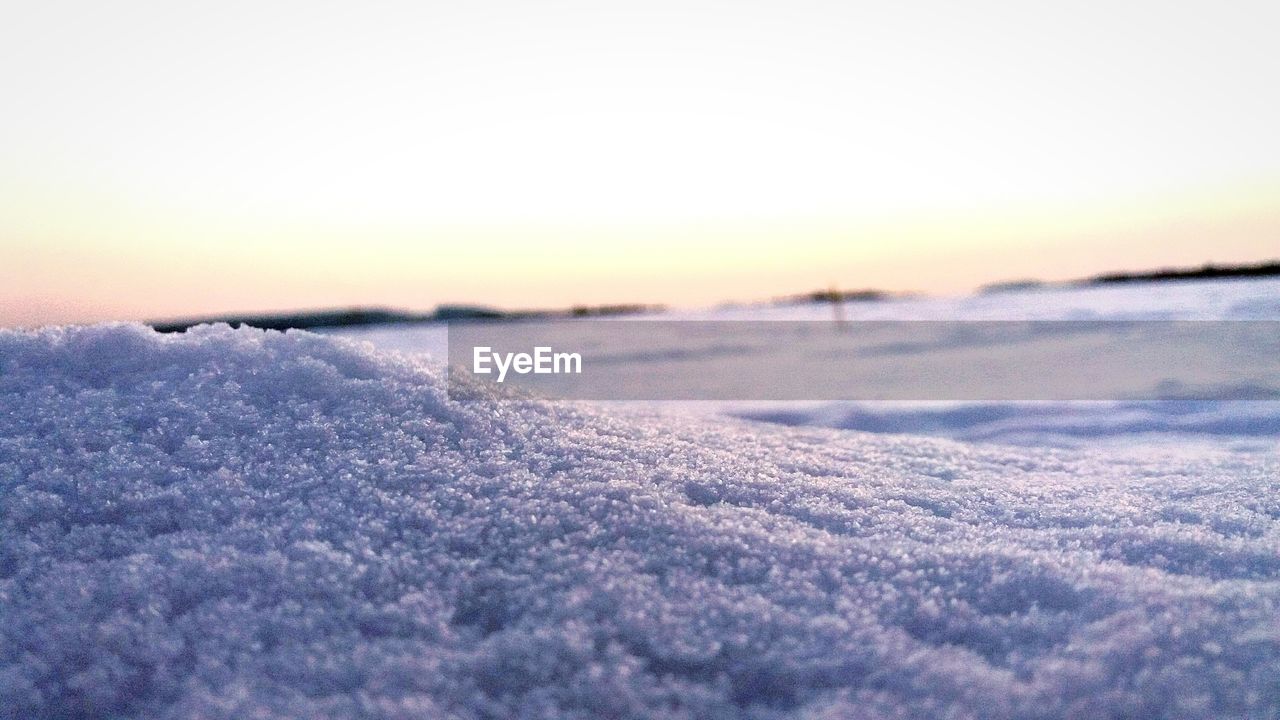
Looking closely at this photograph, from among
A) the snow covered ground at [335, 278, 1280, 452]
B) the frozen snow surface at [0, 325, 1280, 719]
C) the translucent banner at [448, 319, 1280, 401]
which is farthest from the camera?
the translucent banner at [448, 319, 1280, 401]

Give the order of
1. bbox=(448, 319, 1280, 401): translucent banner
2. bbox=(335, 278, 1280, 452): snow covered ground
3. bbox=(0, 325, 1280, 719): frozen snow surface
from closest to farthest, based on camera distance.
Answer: bbox=(0, 325, 1280, 719): frozen snow surface < bbox=(335, 278, 1280, 452): snow covered ground < bbox=(448, 319, 1280, 401): translucent banner

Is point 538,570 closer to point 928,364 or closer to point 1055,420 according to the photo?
point 1055,420

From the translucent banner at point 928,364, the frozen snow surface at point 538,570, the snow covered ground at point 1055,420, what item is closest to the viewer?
the frozen snow surface at point 538,570

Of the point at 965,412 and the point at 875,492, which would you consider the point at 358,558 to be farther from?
the point at 965,412

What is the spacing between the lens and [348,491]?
1511 mm

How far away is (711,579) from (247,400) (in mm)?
1218

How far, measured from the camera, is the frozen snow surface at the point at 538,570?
107 cm

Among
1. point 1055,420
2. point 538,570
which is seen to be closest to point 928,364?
point 1055,420

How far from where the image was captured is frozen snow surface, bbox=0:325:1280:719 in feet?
3.52

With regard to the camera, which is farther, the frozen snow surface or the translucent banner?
the translucent banner

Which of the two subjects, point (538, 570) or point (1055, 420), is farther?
point (1055, 420)

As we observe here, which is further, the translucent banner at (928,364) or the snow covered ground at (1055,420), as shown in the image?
the translucent banner at (928,364)

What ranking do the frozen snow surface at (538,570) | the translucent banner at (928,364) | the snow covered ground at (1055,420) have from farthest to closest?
the translucent banner at (928,364), the snow covered ground at (1055,420), the frozen snow surface at (538,570)

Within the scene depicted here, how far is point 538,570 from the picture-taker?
1.28 m
